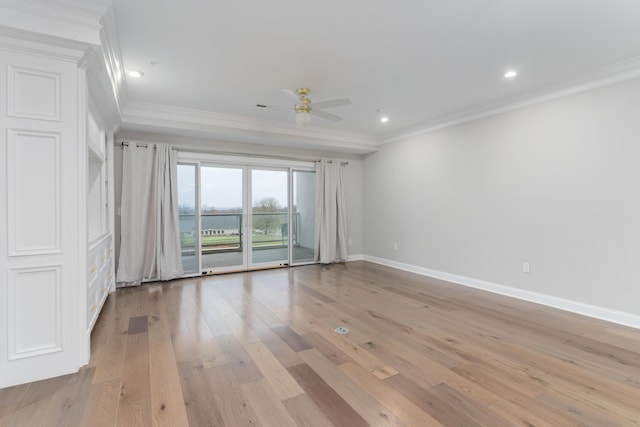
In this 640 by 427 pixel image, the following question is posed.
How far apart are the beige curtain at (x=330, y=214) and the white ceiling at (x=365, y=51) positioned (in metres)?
2.01

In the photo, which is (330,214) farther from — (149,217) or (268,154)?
(149,217)

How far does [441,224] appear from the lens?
17.2 feet

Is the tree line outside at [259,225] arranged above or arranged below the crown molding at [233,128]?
below

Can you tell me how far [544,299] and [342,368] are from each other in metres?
3.11

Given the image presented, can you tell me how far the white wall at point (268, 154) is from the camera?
4824 mm

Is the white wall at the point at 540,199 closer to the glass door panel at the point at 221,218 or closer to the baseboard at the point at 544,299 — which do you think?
the baseboard at the point at 544,299

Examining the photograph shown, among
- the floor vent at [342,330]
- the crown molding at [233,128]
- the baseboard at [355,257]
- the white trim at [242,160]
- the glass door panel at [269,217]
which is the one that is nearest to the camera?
the floor vent at [342,330]

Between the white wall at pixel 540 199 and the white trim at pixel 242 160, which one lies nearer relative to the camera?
the white wall at pixel 540 199

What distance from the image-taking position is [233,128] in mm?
5055

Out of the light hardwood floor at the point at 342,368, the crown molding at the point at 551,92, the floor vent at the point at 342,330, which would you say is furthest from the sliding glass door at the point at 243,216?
the floor vent at the point at 342,330

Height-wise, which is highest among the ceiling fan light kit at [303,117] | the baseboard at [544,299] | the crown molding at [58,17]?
the crown molding at [58,17]

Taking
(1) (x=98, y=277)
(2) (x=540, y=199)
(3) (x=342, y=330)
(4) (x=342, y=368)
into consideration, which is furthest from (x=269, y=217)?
(2) (x=540, y=199)

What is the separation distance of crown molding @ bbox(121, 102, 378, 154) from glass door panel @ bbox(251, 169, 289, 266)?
757mm

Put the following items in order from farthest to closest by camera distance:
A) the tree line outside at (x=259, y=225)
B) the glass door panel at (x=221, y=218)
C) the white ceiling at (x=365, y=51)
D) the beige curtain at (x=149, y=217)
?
1. the glass door panel at (x=221, y=218)
2. the tree line outside at (x=259, y=225)
3. the beige curtain at (x=149, y=217)
4. the white ceiling at (x=365, y=51)
